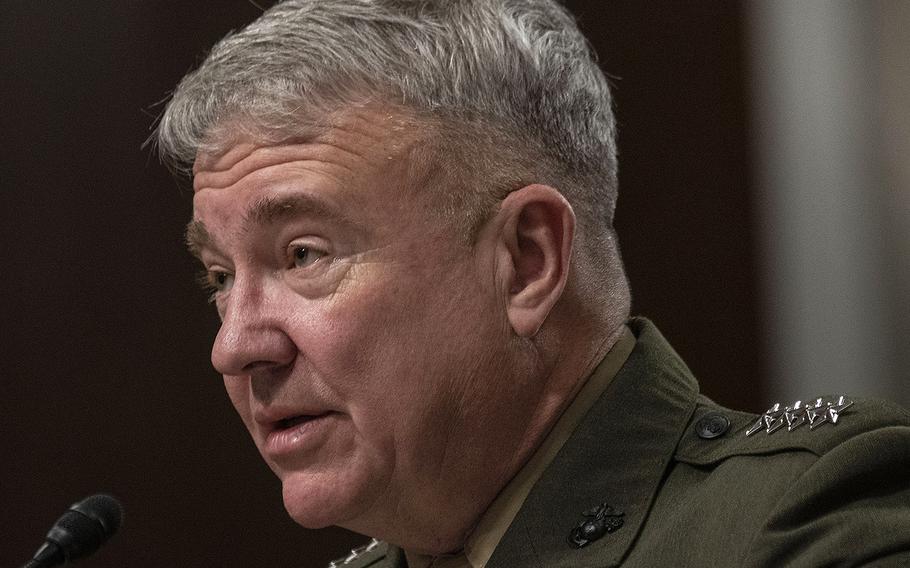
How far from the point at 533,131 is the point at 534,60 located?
0.13m

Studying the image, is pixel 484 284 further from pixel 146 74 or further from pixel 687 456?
pixel 146 74

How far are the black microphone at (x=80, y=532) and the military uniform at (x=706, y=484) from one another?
0.62m

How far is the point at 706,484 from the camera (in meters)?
1.83

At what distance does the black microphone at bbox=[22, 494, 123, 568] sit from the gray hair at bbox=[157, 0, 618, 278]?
56cm

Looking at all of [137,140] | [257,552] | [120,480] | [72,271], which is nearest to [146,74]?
[137,140]

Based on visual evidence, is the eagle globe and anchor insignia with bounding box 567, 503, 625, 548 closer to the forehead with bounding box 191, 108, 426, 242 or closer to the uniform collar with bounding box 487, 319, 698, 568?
the uniform collar with bounding box 487, 319, 698, 568

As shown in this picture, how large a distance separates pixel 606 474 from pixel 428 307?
1.16 feet

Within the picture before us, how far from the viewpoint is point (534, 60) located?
83.9 inches

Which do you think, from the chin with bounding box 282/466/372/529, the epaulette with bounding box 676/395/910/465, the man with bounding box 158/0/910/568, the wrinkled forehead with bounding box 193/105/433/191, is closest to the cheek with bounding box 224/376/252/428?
the man with bounding box 158/0/910/568

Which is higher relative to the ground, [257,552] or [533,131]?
[533,131]

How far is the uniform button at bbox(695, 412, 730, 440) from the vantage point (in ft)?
6.36

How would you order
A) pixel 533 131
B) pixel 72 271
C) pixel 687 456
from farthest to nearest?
pixel 72 271, pixel 533 131, pixel 687 456

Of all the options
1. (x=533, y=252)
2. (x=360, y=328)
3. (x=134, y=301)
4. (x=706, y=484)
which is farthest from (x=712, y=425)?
(x=134, y=301)

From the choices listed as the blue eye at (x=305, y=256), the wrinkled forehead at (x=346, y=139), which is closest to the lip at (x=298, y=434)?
the blue eye at (x=305, y=256)
